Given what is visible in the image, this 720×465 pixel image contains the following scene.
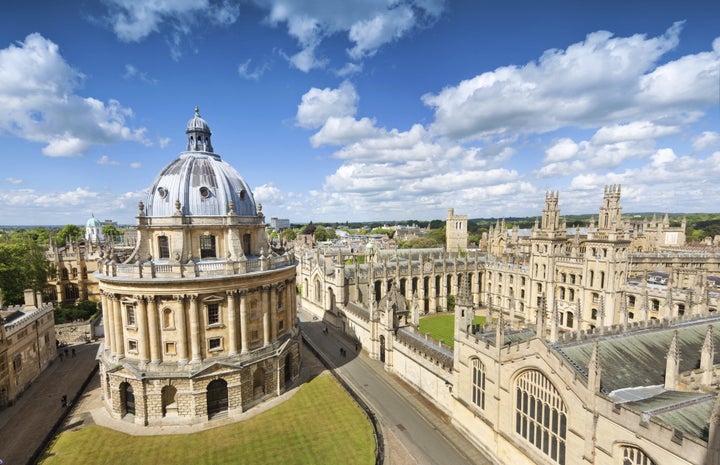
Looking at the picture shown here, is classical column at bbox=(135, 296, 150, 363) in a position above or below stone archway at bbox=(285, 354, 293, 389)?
above

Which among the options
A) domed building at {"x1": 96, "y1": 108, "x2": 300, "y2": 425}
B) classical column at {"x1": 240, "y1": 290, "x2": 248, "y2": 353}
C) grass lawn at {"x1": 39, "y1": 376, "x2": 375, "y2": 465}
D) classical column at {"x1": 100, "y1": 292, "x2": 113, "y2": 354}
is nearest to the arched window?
domed building at {"x1": 96, "y1": 108, "x2": 300, "y2": 425}

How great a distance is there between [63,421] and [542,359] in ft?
118

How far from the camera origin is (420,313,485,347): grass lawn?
45969 millimetres

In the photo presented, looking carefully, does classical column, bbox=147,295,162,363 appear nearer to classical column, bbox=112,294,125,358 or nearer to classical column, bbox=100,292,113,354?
classical column, bbox=112,294,125,358

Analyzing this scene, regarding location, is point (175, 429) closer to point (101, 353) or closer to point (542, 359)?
point (101, 353)

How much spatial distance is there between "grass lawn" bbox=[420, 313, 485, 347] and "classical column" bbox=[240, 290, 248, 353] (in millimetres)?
25613

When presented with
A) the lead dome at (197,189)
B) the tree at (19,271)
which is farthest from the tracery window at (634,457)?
the tree at (19,271)

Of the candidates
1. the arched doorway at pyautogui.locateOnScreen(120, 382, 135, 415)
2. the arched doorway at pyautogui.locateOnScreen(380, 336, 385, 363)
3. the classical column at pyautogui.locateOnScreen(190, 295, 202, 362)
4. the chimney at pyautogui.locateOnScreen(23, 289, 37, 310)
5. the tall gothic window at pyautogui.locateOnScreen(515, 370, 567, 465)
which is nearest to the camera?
the tall gothic window at pyautogui.locateOnScreen(515, 370, 567, 465)

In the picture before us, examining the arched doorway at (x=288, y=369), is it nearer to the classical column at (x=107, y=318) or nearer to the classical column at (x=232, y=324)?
the classical column at (x=232, y=324)

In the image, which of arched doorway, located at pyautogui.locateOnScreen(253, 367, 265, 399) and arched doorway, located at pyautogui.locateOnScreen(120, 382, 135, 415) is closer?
arched doorway, located at pyautogui.locateOnScreen(120, 382, 135, 415)

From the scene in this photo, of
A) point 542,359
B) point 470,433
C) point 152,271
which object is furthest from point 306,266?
point 542,359

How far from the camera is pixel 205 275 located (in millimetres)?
27359

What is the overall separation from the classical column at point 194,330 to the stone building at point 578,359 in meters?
17.8

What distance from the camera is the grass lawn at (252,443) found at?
22.9 m
